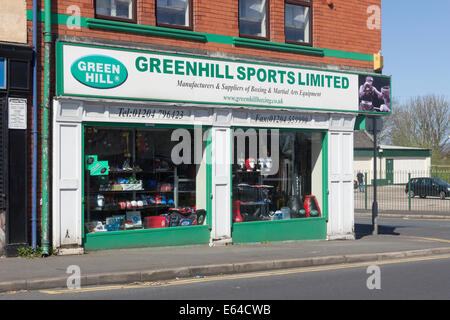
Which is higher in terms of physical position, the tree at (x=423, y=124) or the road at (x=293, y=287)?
the tree at (x=423, y=124)

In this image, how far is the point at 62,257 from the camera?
→ 1169 centimetres

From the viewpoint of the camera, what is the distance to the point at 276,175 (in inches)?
628

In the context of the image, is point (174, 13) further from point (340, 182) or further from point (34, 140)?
point (340, 182)

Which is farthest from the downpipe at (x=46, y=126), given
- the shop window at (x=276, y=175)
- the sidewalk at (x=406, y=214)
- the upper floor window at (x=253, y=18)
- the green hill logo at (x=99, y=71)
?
the sidewalk at (x=406, y=214)

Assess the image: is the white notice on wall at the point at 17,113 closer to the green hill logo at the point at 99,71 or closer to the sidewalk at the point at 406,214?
the green hill logo at the point at 99,71

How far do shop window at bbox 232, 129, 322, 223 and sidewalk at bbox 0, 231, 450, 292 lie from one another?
1.00 meters

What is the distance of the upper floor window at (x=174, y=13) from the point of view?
13.6 meters

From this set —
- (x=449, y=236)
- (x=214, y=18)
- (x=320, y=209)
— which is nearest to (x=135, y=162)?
(x=214, y=18)

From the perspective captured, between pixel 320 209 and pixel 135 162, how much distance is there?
5.29 m

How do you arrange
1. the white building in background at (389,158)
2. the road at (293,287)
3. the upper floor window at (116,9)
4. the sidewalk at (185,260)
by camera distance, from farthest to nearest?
the white building in background at (389,158) → the upper floor window at (116,9) → the sidewalk at (185,260) → the road at (293,287)

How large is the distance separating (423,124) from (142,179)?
55.1 m

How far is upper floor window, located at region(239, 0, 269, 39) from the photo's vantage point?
14.9m

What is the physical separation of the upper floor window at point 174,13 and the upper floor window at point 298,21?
9.28 feet

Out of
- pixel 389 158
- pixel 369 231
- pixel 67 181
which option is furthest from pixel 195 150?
Answer: pixel 389 158
